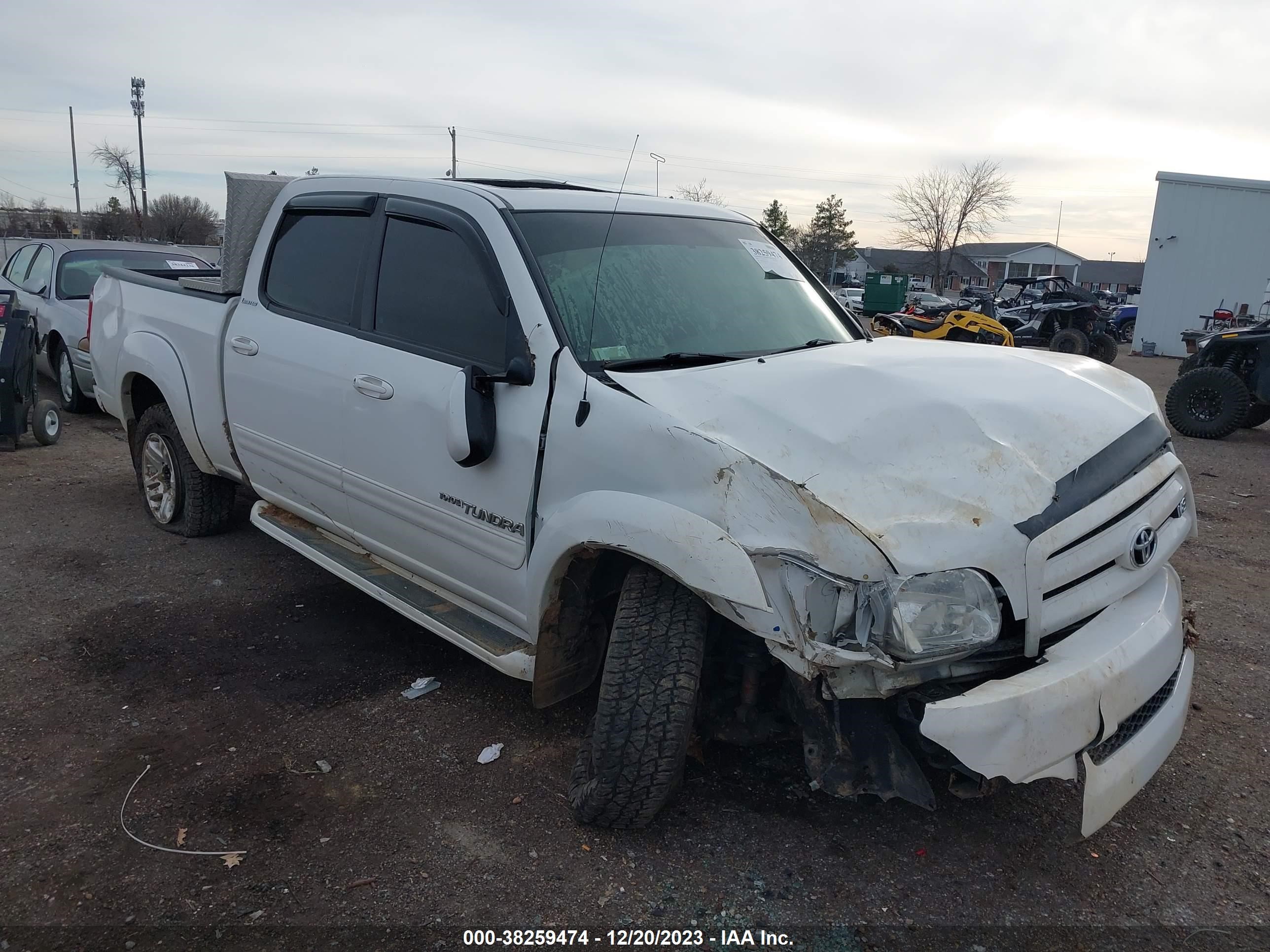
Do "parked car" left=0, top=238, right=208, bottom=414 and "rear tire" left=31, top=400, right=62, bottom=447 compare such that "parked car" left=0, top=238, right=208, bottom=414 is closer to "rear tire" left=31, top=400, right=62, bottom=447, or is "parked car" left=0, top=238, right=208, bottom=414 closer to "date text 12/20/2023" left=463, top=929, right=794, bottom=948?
"rear tire" left=31, top=400, right=62, bottom=447

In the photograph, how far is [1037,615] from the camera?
7.57 ft

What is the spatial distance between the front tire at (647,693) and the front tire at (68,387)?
8238 millimetres

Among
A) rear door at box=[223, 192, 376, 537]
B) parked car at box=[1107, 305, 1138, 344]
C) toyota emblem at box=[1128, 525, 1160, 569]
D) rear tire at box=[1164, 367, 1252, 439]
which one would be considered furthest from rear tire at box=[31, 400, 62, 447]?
parked car at box=[1107, 305, 1138, 344]

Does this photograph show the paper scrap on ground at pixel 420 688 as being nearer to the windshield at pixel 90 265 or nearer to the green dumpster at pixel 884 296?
the windshield at pixel 90 265

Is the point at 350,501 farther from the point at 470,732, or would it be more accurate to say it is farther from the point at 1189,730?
the point at 1189,730

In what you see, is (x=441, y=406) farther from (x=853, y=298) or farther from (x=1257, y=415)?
(x=853, y=298)

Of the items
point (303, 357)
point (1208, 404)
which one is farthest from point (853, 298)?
point (303, 357)

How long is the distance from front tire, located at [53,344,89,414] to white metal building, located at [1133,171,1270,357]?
24490mm

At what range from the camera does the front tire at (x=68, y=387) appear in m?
8.94

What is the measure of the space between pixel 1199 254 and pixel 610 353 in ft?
87.6

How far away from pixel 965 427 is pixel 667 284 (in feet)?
4.10

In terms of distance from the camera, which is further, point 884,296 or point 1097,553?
point 884,296

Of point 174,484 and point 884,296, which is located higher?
point 884,296

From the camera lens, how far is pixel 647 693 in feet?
8.37
